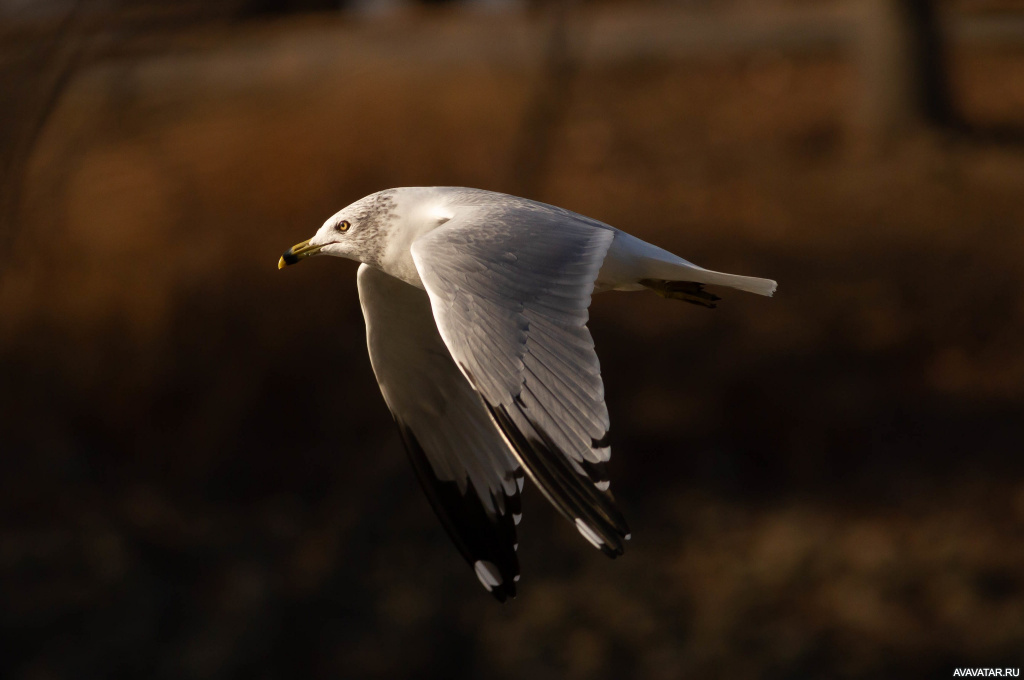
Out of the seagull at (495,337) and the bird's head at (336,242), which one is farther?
the bird's head at (336,242)

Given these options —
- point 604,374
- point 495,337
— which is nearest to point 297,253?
point 495,337

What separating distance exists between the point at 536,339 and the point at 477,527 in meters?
0.94

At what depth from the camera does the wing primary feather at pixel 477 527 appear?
314 cm

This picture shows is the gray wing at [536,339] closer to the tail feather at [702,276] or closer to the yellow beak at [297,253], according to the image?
the tail feather at [702,276]

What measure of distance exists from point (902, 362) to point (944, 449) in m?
0.68

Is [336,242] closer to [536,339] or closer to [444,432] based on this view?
[444,432]

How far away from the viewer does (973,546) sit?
27.4ft

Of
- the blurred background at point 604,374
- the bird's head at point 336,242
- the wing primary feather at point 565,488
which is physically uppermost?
the bird's head at point 336,242

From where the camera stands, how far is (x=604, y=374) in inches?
355

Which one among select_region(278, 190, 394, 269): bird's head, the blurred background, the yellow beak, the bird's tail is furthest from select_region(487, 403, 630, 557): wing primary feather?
the blurred background

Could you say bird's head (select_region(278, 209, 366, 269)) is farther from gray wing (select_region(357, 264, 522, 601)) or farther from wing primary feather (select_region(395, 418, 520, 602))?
wing primary feather (select_region(395, 418, 520, 602))

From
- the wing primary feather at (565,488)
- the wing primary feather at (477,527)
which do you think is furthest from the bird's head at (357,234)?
the wing primary feather at (565,488)

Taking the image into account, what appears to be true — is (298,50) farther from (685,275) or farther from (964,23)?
(685,275)

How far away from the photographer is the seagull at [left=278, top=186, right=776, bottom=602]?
2.23 metres
